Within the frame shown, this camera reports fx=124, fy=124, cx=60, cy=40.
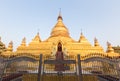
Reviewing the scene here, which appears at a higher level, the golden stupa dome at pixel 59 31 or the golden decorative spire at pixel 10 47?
the golden stupa dome at pixel 59 31

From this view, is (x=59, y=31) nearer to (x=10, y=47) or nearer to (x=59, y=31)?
(x=59, y=31)

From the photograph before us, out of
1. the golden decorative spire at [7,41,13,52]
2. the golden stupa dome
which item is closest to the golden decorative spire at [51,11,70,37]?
the golden stupa dome

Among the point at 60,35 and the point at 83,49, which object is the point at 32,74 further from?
the point at 60,35

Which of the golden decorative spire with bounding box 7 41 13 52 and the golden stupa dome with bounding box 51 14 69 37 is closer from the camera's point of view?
the golden decorative spire with bounding box 7 41 13 52

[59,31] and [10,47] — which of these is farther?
[59,31]

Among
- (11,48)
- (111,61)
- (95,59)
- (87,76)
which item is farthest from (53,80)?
(11,48)

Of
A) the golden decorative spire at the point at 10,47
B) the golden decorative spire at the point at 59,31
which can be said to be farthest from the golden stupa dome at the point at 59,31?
the golden decorative spire at the point at 10,47

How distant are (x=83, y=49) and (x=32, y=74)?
1821 cm

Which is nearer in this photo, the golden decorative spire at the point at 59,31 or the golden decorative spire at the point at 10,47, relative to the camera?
the golden decorative spire at the point at 10,47

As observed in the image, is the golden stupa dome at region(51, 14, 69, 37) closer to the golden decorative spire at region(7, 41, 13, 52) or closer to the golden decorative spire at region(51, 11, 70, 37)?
the golden decorative spire at region(51, 11, 70, 37)

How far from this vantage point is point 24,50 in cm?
2503

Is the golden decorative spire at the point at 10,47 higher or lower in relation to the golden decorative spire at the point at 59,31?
lower

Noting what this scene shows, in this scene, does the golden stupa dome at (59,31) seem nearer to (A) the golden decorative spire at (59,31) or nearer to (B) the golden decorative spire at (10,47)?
(A) the golden decorative spire at (59,31)

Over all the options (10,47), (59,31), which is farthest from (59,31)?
(10,47)
